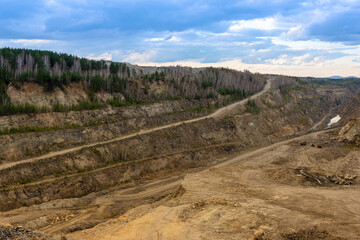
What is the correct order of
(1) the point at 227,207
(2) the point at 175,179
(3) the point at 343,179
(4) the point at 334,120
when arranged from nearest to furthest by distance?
(1) the point at 227,207, (3) the point at 343,179, (2) the point at 175,179, (4) the point at 334,120

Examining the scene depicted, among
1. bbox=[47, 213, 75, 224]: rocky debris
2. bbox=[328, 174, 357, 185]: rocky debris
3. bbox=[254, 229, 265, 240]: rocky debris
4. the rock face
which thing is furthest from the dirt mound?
the rock face

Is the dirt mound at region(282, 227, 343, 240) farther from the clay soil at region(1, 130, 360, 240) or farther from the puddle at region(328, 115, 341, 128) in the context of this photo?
the puddle at region(328, 115, 341, 128)

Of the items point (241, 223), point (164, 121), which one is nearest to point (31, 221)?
point (241, 223)

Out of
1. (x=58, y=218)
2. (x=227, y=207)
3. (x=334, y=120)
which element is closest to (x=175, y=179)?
(x=58, y=218)

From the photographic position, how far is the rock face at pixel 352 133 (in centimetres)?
5028

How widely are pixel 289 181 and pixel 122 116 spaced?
99.4ft

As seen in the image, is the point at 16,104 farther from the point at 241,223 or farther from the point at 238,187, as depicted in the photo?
the point at 241,223

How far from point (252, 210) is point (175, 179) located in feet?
61.4

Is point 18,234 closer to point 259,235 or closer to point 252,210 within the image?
point 259,235

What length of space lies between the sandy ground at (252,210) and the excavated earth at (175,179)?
74 millimetres

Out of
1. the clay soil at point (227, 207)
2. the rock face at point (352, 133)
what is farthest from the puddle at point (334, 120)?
the clay soil at point (227, 207)

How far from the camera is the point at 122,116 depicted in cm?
5284

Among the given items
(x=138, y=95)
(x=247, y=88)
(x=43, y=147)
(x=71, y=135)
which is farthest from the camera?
(x=247, y=88)

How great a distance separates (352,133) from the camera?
51438 mm
